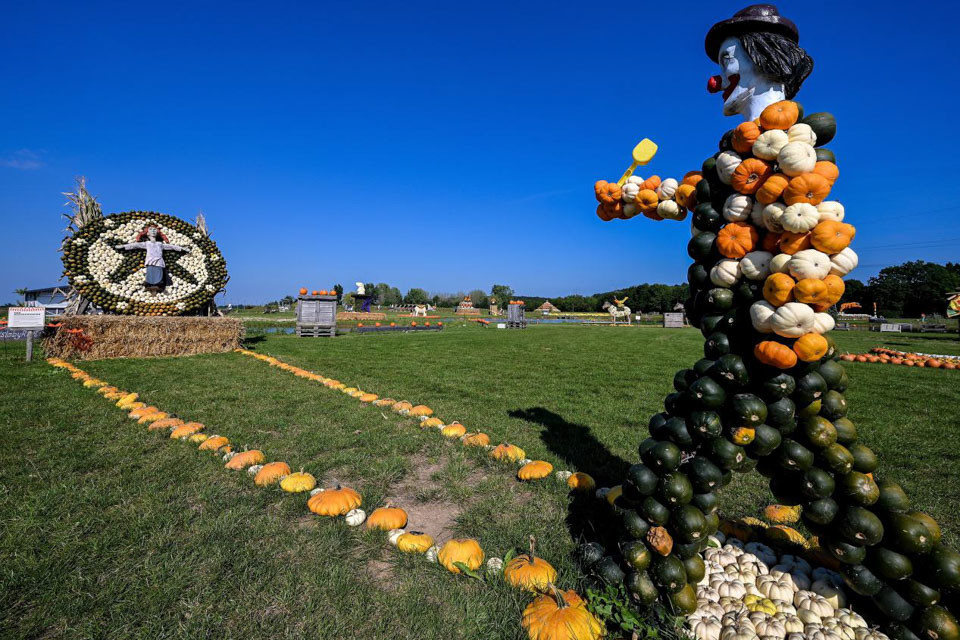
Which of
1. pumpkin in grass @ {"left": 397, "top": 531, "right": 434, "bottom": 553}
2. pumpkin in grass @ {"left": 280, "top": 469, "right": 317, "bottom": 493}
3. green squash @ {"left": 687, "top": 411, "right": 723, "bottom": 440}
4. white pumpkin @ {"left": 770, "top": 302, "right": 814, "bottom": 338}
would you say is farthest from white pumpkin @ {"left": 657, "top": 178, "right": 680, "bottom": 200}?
pumpkin in grass @ {"left": 280, "top": 469, "right": 317, "bottom": 493}

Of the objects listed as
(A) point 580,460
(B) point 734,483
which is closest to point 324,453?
(A) point 580,460

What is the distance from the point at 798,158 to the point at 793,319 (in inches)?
32.1

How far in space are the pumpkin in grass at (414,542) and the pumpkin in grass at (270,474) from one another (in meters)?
1.58

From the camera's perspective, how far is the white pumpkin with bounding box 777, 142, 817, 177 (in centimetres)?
212

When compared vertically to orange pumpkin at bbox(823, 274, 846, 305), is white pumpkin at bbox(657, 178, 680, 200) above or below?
above

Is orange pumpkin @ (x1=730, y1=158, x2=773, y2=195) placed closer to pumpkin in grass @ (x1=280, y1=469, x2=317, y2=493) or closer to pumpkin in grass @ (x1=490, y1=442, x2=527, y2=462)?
pumpkin in grass @ (x1=490, y1=442, x2=527, y2=462)

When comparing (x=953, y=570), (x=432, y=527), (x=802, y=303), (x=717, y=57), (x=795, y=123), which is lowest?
(x=432, y=527)

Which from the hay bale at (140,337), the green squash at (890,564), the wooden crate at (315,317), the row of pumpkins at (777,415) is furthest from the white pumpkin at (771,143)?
the wooden crate at (315,317)

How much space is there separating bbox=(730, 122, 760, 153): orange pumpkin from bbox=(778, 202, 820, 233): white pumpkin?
0.44m

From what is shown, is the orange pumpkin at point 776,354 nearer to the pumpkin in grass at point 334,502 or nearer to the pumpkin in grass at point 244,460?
the pumpkin in grass at point 334,502

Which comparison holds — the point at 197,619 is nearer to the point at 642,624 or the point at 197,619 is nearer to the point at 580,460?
the point at 642,624

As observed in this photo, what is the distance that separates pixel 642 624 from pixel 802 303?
1.89 metres

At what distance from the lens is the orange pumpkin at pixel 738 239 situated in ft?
7.64

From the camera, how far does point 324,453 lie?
4.71m
